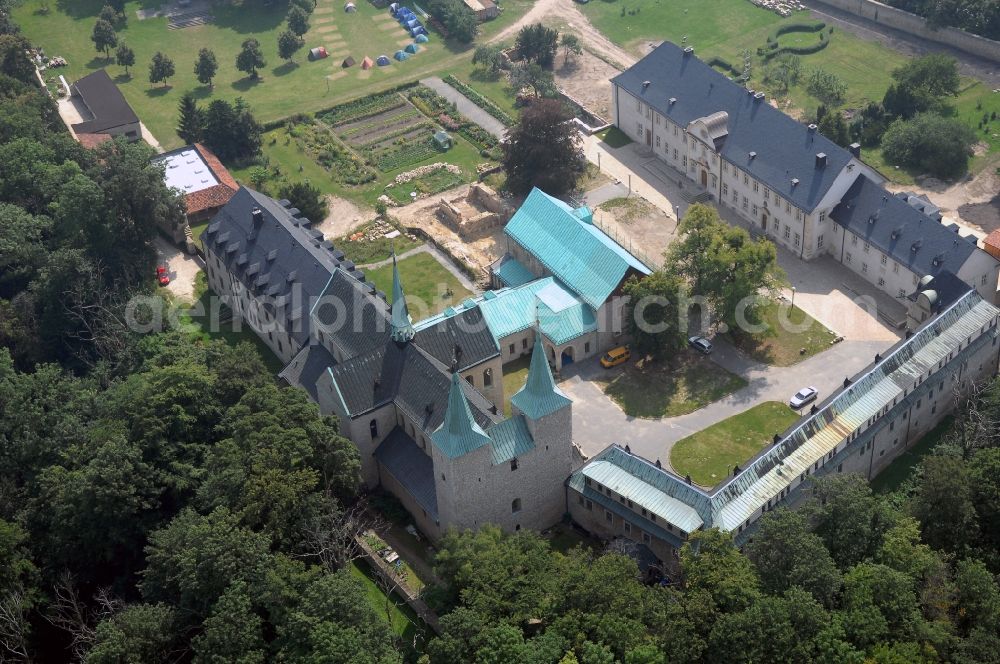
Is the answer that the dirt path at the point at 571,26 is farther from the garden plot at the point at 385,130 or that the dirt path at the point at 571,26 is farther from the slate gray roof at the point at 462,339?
the slate gray roof at the point at 462,339

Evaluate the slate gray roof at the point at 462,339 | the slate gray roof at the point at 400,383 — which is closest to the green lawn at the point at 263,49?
the slate gray roof at the point at 462,339

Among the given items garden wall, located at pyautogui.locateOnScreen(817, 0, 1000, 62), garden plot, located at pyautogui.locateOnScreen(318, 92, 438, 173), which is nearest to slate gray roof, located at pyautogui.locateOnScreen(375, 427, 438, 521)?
garden plot, located at pyautogui.locateOnScreen(318, 92, 438, 173)

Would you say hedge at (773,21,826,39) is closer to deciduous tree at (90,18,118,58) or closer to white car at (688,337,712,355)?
white car at (688,337,712,355)

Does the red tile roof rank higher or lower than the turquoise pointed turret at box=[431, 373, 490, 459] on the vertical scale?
lower

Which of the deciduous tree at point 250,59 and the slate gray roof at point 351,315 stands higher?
the slate gray roof at point 351,315

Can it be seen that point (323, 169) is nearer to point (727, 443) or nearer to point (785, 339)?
point (785, 339)

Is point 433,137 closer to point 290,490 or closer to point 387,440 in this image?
point 387,440
